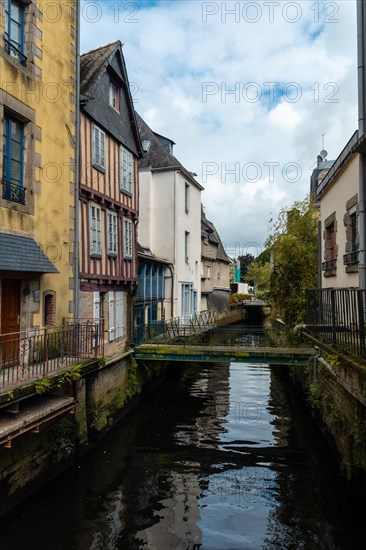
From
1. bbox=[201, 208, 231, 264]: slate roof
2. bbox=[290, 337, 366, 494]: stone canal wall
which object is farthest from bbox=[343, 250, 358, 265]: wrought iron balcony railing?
bbox=[201, 208, 231, 264]: slate roof

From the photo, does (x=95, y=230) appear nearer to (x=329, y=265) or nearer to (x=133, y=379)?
(x=133, y=379)

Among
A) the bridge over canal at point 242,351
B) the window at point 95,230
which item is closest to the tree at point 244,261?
the bridge over canal at point 242,351

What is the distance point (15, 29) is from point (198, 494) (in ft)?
33.4

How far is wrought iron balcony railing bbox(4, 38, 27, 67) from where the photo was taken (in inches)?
345

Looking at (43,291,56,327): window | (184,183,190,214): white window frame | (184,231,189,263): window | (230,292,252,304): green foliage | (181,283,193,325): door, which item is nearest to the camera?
(43,291,56,327): window

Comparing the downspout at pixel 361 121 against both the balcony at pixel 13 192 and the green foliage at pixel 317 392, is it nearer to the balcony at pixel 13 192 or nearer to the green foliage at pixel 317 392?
the green foliage at pixel 317 392

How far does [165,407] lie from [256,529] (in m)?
7.68

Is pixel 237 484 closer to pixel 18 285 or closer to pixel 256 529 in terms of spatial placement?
pixel 256 529

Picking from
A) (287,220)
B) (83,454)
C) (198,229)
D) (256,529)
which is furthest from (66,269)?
(198,229)

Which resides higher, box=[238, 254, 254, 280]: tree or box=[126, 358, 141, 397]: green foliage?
box=[238, 254, 254, 280]: tree

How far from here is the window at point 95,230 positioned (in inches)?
484

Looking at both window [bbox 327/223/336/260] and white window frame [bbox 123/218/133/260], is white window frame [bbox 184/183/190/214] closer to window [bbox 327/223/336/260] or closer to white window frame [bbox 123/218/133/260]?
white window frame [bbox 123/218/133/260]

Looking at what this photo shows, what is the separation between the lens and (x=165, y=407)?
48.4 ft

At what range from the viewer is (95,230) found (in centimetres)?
1257
